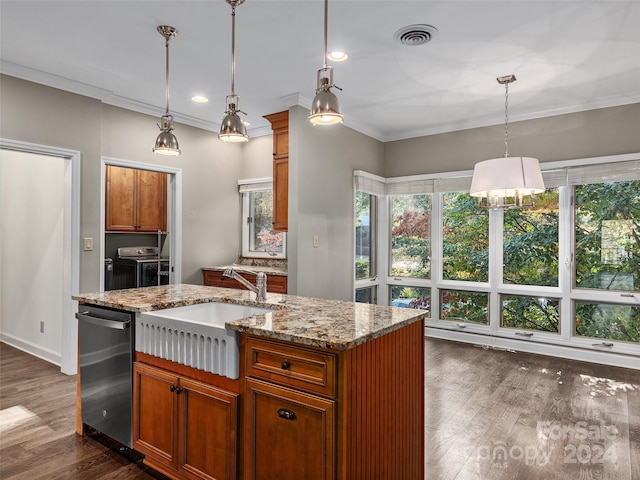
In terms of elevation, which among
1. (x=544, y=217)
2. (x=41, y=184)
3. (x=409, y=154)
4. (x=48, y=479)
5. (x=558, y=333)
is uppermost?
(x=409, y=154)

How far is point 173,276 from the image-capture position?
15.1 feet

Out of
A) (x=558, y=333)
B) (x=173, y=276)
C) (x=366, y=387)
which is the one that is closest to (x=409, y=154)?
(x=558, y=333)

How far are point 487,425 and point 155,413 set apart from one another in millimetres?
2105

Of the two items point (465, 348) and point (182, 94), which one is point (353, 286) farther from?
point (182, 94)

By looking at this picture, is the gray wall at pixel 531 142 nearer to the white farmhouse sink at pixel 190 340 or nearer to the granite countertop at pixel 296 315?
the granite countertop at pixel 296 315

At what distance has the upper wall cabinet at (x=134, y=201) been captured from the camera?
5320mm

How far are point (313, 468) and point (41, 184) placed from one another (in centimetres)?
426

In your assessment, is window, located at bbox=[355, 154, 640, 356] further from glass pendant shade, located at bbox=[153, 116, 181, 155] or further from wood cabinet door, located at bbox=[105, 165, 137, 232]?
wood cabinet door, located at bbox=[105, 165, 137, 232]

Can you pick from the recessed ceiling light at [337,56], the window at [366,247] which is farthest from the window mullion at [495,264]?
the recessed ceiling light at [337,56]

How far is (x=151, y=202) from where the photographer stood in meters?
5.68

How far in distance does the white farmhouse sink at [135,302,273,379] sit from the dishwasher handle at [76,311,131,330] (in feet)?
0.25

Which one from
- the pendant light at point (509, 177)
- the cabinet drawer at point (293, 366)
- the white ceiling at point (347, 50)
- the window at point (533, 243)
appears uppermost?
the white ceiling at point (347, 50)

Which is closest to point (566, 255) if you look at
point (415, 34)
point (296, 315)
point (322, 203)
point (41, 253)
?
point (322, 203)

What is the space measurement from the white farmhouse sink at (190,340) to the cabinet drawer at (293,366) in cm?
12
